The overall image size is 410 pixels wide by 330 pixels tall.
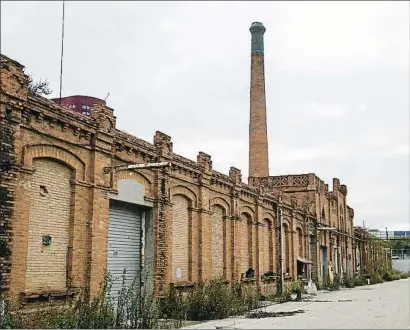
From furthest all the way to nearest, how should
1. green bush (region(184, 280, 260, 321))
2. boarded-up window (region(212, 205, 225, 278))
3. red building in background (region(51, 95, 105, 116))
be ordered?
boarded-up window (region(212, 205, 225, 278)) < red building in background (region(51, 95, 105, 116)) < green bush (region(184, 280, 260, 321))

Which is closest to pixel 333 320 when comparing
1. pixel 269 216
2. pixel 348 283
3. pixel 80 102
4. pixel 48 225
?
pixel 48 225

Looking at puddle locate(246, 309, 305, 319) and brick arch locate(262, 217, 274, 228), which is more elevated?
brick arch locate(262, 217, 274, 228)

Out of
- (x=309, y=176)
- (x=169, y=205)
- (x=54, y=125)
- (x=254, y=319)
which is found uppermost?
(x=309, y=176)

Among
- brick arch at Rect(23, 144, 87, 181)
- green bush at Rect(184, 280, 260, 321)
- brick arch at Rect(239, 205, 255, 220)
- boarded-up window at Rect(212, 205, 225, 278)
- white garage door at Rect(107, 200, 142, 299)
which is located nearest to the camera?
brick arch at Rect(23, 144, 87, 181)

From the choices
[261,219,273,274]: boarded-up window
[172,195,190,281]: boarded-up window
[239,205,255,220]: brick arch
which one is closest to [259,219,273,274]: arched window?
[261,219,273,274]: boarded-up window

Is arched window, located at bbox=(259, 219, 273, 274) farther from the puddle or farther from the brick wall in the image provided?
the puddle

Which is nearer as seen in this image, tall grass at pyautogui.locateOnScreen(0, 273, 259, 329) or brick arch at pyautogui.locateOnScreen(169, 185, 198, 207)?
tall grass at pyautogui.locateOnScreen(0, 273, 259, 329)

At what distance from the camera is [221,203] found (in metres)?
22.2

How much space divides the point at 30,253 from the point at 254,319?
7522 millimetres

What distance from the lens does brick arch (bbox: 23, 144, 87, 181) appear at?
11983 mm

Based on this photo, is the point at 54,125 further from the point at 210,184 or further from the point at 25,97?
the point at 210,184

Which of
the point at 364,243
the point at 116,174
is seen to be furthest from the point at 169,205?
the point at 364,243

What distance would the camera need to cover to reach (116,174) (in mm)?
15227

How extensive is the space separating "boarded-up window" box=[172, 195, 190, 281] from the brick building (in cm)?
4
